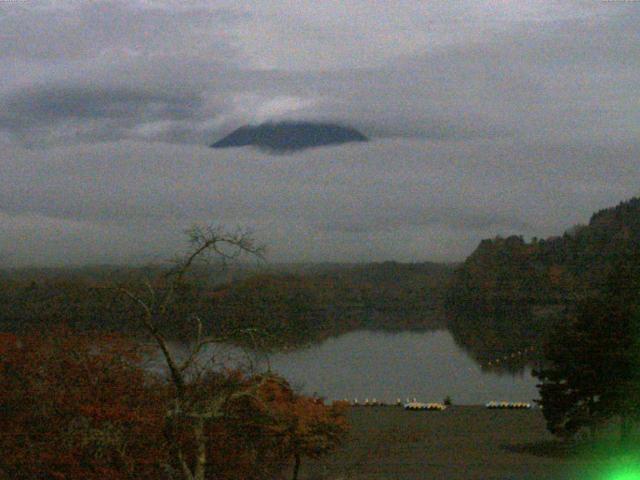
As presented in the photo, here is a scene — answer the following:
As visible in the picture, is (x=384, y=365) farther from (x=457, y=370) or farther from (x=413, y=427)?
(x=413, y=427)

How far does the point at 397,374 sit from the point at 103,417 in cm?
5262

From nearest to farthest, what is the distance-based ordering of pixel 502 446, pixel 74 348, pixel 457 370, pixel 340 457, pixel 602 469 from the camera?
pixel 74 348
pixel 602 469
pixel 340 457
pixel 502 446
pixel 457 370

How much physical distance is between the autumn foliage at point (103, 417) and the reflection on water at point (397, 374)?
20323mm

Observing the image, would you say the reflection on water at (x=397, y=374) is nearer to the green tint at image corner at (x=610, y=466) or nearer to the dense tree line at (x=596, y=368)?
the dense tree line at (x=596, y=368)

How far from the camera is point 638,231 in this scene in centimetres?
15175

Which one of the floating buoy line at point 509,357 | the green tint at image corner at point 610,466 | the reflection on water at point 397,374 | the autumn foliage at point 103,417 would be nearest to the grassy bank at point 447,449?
the green tint at image corner at point 610,466

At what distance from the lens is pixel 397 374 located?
63.5 meters

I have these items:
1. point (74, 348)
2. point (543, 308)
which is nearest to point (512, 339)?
point (543, 308)

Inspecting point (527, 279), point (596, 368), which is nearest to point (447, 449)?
point (596, 368)

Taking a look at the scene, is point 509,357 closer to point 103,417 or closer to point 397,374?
point 397,374

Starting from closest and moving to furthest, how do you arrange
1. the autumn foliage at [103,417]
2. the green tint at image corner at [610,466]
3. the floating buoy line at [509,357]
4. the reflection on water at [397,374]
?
the autumn foliage at [103,417]
the green tint at image corner at [610,466]
the reflection on water at [397,374]
the floating buoy line at [509,357]

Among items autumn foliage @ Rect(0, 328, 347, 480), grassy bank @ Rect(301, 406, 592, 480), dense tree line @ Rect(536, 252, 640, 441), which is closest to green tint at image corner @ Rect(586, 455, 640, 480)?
grassy bank @ Rect(301, 406, 592, 480)

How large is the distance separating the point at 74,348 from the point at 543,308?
14684cm

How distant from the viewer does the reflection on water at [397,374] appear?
50031 mm
